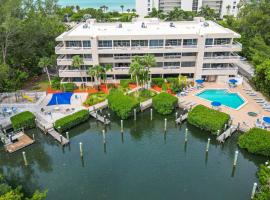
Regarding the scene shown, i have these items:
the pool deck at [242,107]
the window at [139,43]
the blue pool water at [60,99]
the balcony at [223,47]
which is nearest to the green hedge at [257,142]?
the pool deck at [242,107]

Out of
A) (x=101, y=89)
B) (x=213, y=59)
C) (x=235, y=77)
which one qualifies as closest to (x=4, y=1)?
(x=101, y=89)

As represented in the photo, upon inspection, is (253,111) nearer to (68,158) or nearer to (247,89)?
(247,89)

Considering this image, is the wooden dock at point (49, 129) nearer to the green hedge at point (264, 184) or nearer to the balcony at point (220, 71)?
the green hedge at point (264, 184)

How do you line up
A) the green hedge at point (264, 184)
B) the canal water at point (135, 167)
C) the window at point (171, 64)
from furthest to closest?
the window at point (171, 64) → the canal water at point (135, 167) → the green hedge at point (264, 184)

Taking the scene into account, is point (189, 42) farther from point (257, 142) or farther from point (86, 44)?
point (257, 142)

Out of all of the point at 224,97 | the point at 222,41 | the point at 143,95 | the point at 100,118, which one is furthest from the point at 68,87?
the point at 222,41

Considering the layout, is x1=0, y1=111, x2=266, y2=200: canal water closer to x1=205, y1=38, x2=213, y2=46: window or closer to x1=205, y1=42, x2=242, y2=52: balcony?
x1=205, y1=42, x2=242, y2=52: balcony
